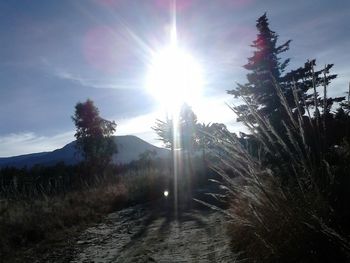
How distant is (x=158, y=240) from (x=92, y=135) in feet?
120

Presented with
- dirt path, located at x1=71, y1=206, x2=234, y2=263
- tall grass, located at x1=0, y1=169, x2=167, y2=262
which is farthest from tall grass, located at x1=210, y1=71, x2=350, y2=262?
tall grass, located at x1=0, y1=169, x2=167, y2=262

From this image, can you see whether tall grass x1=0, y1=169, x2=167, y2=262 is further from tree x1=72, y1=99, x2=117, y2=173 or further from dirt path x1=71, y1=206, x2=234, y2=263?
tree x1=72, y1=99, x2=117, y2=173

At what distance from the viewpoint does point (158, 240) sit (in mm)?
7668

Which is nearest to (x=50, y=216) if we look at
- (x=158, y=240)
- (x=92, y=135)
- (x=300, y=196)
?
(x=158, y=240)

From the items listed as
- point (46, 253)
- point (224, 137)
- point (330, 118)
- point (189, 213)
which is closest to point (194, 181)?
point (189, 213)

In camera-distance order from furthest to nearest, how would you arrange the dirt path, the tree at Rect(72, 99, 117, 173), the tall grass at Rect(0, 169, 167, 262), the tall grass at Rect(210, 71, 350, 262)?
1. the tree at Rect(72, 99, 117, 173)
2. the tall grass at Rect(0, 169, 167, 262)
3. the dirt path
4. the tall grass at Rect(210, 71, 350, 262)

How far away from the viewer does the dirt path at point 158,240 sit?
626 centimetres

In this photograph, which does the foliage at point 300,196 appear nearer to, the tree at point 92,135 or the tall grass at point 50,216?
the tall grass at point 50,216

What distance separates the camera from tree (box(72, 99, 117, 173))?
141 feet

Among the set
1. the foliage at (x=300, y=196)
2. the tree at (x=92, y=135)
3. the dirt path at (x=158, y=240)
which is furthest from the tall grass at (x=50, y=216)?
the tree at (x=92, y=135)

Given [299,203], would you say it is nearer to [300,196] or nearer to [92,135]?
[300,196]

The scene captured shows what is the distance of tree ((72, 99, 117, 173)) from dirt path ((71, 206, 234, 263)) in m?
32.1

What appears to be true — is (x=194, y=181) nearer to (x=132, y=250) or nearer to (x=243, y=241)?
(x=132, y=250)

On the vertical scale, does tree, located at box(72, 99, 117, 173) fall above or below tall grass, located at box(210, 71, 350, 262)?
above
